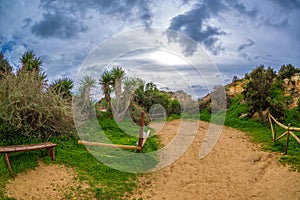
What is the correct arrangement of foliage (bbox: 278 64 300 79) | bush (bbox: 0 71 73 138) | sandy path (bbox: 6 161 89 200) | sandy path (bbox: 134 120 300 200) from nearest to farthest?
1. sandy path (bbox: 6 161 89 200)
2. sandy path (bbox: 134 120 300 200)
3. bush (bbox: 0 71 73 138)
4. foliage (bbox: 278 64 300 79)

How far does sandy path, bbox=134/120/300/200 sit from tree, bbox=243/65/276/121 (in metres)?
3.82

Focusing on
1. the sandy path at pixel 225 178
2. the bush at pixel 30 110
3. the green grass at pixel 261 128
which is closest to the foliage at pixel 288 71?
the green grass at pixel 261 128

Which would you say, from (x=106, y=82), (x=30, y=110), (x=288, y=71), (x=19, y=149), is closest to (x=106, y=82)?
(x=106, y=82)

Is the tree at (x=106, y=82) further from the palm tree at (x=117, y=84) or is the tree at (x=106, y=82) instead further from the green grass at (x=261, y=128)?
the green grass at (x=261, y=128)

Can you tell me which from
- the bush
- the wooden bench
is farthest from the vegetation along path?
the bush

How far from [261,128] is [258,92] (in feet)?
6.45

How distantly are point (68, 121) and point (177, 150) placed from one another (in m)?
3.76

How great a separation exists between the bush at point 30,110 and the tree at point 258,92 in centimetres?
836

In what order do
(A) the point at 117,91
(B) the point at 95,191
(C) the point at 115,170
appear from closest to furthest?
(B) the point at 95,191 → (C) the point at 115,170 → (A) the point at 117,91

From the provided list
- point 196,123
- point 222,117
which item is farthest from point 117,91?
point 222,117

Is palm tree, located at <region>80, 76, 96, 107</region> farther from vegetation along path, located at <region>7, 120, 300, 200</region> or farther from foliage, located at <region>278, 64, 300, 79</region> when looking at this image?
foliage, located at <region>278, 64, 300, 79</region>

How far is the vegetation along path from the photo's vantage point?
634cm

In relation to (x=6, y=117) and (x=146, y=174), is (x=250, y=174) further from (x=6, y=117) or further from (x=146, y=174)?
(x=6, y=117)

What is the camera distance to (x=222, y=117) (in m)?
15.5
